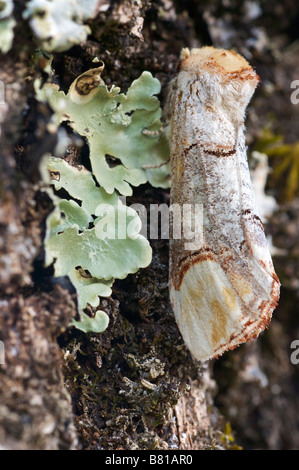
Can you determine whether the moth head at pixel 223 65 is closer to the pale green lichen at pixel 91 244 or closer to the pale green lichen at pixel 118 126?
→ the pale green lichen at pixel 118 126

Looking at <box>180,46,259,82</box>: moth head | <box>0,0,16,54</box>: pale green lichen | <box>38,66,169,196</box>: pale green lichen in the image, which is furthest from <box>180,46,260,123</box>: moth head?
<box>0,0,16,54</box>: pale green lichen

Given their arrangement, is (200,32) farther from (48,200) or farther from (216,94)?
(48,200)

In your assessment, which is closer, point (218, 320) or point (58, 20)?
point (58, 20)

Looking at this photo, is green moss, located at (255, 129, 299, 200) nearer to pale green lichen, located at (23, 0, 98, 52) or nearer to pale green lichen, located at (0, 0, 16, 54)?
pale green lichen, located at (23, 0, 98, 52)

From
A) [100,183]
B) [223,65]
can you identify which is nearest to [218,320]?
[100,183]

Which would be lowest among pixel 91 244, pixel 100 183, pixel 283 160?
pixel 91 244

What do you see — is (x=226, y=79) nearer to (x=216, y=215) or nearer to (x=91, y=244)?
(x=216, y=215)
